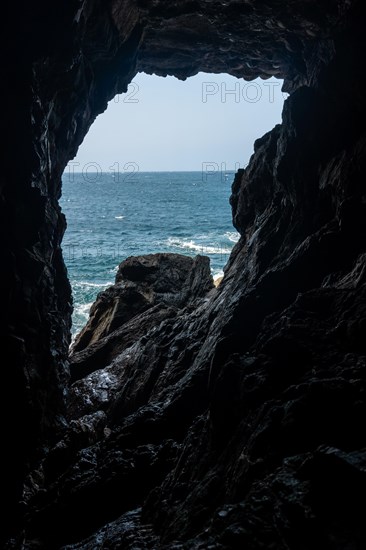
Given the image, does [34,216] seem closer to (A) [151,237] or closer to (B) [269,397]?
(B) [269,397]

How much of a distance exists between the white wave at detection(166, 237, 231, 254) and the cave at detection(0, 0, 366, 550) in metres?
37.9

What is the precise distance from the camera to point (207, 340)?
40.0 ft

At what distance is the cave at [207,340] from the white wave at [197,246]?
3788 cm

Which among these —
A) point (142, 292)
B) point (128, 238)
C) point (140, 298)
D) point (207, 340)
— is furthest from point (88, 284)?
point (207, 340)

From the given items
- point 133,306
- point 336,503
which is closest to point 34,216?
point 336,503

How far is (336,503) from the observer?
365cm

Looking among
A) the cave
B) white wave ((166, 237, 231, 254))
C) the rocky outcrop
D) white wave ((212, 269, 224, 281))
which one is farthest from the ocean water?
the cave

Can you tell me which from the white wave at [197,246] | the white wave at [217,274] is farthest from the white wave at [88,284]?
the white wave at [197,246]

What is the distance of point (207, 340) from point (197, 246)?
4857 cm

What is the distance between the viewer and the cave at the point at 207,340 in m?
4.84

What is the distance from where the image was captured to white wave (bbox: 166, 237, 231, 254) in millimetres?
56500

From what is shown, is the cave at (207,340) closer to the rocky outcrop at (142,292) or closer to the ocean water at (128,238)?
the rocky outcrop at (142,292)

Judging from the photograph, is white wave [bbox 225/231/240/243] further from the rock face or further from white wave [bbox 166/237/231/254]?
the rock face

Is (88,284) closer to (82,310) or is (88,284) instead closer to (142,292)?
(82,310)
